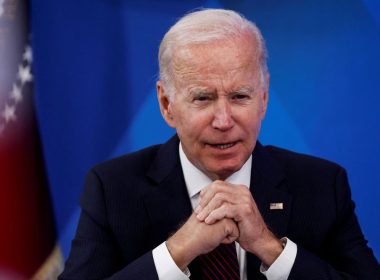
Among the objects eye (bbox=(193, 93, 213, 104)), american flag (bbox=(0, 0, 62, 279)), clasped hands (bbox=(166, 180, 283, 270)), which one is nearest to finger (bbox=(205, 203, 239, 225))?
clasped hands (bbox=(166, 180, 283, 270))

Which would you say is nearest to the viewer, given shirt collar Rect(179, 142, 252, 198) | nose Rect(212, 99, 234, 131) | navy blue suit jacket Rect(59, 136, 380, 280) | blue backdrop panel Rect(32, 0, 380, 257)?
nose Rect(212, 99, 234, 131)

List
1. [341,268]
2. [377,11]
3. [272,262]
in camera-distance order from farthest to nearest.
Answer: [377,11]
[341,268]
[272,262]

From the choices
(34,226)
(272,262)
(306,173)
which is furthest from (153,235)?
(34,226)

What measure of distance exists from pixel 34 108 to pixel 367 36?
1669 millimetres

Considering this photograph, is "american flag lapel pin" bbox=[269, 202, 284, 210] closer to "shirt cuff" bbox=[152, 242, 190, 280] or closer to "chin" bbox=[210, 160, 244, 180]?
"chin" bbox=[210, 160, 244, 180]

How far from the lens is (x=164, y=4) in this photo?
2.98 meters

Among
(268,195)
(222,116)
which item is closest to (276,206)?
(268,195)

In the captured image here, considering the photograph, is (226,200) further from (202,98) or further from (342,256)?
(342,256)

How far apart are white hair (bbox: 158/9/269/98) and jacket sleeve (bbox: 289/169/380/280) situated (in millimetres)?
575

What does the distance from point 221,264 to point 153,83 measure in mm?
1211

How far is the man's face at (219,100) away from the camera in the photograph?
6.57 ft

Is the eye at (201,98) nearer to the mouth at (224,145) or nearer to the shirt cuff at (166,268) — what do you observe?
the mouth at (224,145)

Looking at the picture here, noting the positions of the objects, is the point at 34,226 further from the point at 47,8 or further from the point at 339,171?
the point at 339,171

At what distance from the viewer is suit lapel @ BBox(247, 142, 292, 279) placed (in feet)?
7.25
